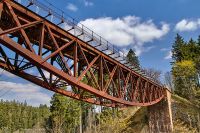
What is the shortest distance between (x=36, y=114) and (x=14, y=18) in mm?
160836

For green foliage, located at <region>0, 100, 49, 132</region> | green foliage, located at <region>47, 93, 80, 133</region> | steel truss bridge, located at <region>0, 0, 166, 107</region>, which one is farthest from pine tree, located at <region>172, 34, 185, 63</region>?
green foliage, located at <region>0, 100, 49, 132</region>

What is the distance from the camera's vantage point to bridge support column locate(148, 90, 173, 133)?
44.1m

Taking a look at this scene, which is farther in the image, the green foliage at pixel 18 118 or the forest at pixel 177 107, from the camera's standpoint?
the green foliage at pixel 18 118

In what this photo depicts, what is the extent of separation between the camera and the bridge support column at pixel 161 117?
44.1 metres

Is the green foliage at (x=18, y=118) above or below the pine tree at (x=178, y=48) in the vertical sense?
below

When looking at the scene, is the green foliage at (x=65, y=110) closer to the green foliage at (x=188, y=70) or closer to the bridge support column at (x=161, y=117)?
the bridge support column at (x=161, y=117)

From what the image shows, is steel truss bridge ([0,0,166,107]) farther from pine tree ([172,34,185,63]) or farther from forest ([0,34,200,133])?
pine tree ([172,34,185,63])

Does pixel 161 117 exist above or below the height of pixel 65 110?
below

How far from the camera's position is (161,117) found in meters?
45.9

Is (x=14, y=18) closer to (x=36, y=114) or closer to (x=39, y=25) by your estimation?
(x=39, y=25)

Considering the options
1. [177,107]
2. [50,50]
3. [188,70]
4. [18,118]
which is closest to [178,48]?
[188,70]

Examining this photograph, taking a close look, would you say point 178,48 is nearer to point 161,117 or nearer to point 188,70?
point 188,70

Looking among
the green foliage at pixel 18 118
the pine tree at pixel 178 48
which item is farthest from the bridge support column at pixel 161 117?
the green foliage at pixel 18 118

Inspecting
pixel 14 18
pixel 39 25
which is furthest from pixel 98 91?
pixel 14 18
